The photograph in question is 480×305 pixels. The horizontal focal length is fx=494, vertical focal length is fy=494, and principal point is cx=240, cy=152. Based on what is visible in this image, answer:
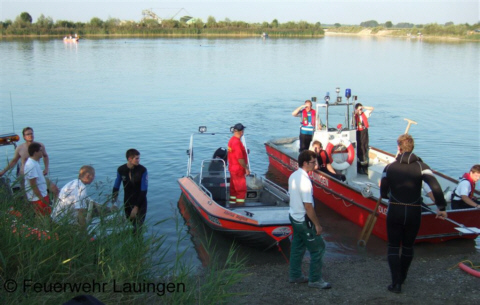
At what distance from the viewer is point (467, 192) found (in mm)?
7391

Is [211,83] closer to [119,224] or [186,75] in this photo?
[186,75]

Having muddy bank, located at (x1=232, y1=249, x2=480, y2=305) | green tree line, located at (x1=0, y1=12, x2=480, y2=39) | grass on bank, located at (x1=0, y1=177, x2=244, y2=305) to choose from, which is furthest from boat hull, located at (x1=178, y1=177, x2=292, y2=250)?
green tree line, located at (x1=0, y1=12, x2=480, y2=39)

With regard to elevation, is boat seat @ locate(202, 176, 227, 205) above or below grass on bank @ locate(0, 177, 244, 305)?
below

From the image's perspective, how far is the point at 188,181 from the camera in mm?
9445

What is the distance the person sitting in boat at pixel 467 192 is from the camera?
7173 mm

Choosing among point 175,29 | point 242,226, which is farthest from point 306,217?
point 175,29

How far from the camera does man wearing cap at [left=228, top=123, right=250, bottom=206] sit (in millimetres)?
7828

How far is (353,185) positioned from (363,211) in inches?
37.6

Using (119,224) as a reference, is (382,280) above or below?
below

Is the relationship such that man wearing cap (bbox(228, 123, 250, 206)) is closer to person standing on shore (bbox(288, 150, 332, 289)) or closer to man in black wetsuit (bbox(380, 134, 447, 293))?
person standing on shore (bbox(288, 150, 332, 289))

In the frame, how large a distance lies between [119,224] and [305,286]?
222cm

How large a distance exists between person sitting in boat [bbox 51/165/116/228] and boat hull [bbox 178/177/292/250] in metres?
2.56

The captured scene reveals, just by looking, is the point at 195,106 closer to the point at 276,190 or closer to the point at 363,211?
the point at 276,190

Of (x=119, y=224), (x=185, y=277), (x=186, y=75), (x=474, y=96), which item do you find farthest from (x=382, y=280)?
(x=186, y=75)
